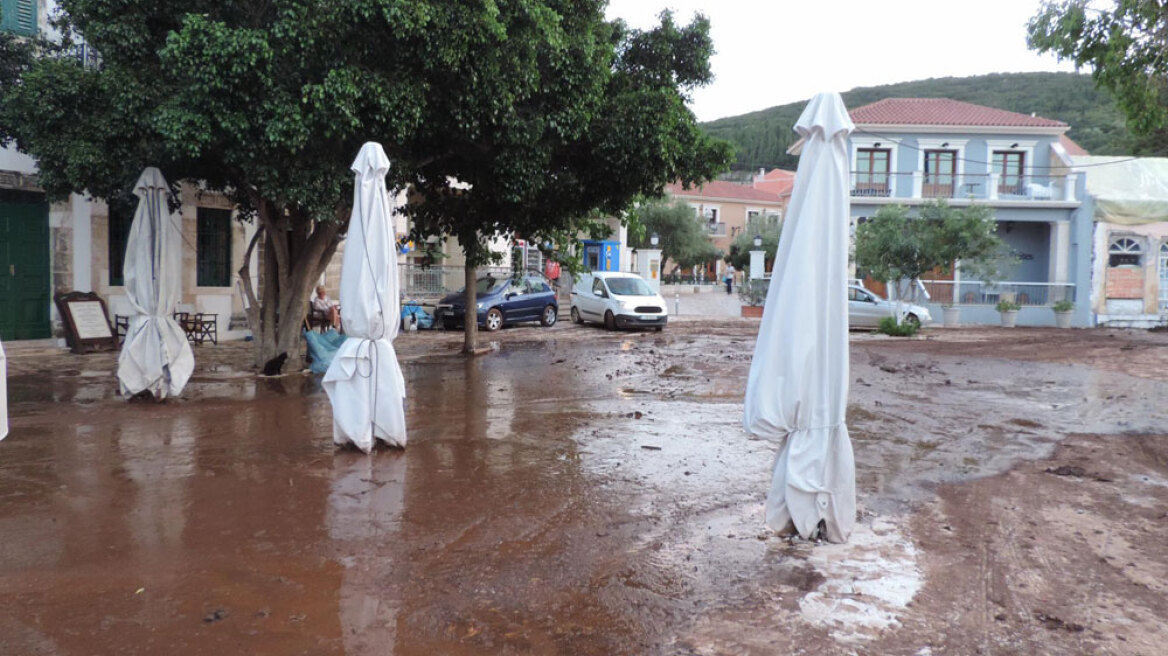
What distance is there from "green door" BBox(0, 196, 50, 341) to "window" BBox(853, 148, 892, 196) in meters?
27.9

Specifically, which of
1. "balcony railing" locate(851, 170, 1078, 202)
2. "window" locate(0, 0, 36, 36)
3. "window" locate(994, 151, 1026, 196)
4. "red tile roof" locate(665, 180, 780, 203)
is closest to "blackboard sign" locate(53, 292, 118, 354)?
"window" locate(0, 0, 36, 36)

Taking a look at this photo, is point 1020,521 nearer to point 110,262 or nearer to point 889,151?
point 110,262

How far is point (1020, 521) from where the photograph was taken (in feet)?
17.5

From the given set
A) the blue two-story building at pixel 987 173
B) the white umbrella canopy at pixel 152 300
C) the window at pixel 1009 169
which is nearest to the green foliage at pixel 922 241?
the blue two-story building at pixel 987 173

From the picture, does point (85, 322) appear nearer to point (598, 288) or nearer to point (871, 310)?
point (598, 288)

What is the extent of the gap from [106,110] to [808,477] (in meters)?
8.92

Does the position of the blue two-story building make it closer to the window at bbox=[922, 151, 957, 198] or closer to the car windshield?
the window at bbox=[922, 151, 957, 198]

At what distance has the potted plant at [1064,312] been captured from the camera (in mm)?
25828

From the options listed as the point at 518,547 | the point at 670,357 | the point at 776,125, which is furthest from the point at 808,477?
the point at 776,125

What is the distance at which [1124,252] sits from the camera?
27.7 meters

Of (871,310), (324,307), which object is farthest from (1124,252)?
(324,307)

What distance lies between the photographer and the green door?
43.5 feet

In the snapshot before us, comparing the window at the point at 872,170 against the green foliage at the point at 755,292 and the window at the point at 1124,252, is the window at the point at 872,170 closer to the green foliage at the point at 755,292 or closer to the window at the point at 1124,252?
the green foliage at the point at 755,292

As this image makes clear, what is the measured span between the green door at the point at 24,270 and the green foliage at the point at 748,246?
43993 mm
